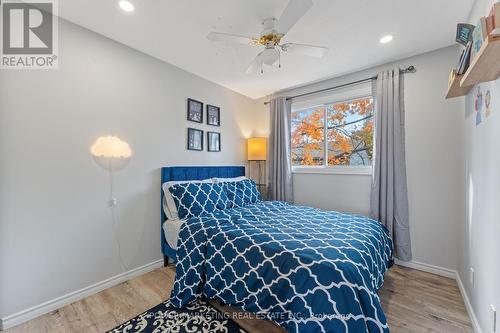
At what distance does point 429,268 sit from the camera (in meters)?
2.55

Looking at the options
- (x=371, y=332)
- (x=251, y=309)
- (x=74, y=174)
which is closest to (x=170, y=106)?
(x=74, y=174)

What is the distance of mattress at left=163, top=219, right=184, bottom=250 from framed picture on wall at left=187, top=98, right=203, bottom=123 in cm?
141

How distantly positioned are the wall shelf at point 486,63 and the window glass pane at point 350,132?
1.77 m

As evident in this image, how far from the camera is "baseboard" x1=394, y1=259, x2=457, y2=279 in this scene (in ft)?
8.00

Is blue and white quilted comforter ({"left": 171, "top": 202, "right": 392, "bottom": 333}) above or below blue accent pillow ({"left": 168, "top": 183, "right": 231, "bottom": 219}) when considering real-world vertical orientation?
below

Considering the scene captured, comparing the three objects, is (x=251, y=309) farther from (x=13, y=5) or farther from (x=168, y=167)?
(x=13, y=5)

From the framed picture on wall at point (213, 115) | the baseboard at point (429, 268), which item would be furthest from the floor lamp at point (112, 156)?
the baseboard at point (429, 268)

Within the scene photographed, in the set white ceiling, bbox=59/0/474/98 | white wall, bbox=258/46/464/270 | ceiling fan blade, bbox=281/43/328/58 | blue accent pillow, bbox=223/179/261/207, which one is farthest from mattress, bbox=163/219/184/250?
white wall, bbox=258/46/464/270

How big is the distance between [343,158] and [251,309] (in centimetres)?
250

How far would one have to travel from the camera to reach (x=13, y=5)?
1.80 metres

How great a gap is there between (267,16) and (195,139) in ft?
5.93

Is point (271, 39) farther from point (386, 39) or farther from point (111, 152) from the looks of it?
point (111, 152)

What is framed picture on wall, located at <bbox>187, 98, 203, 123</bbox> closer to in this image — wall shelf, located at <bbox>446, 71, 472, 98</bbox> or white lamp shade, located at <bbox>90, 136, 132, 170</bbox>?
white lamp shade, located at <bbox>90, 136, 132, 170</bbox>

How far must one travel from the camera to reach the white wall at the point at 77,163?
1.77m
